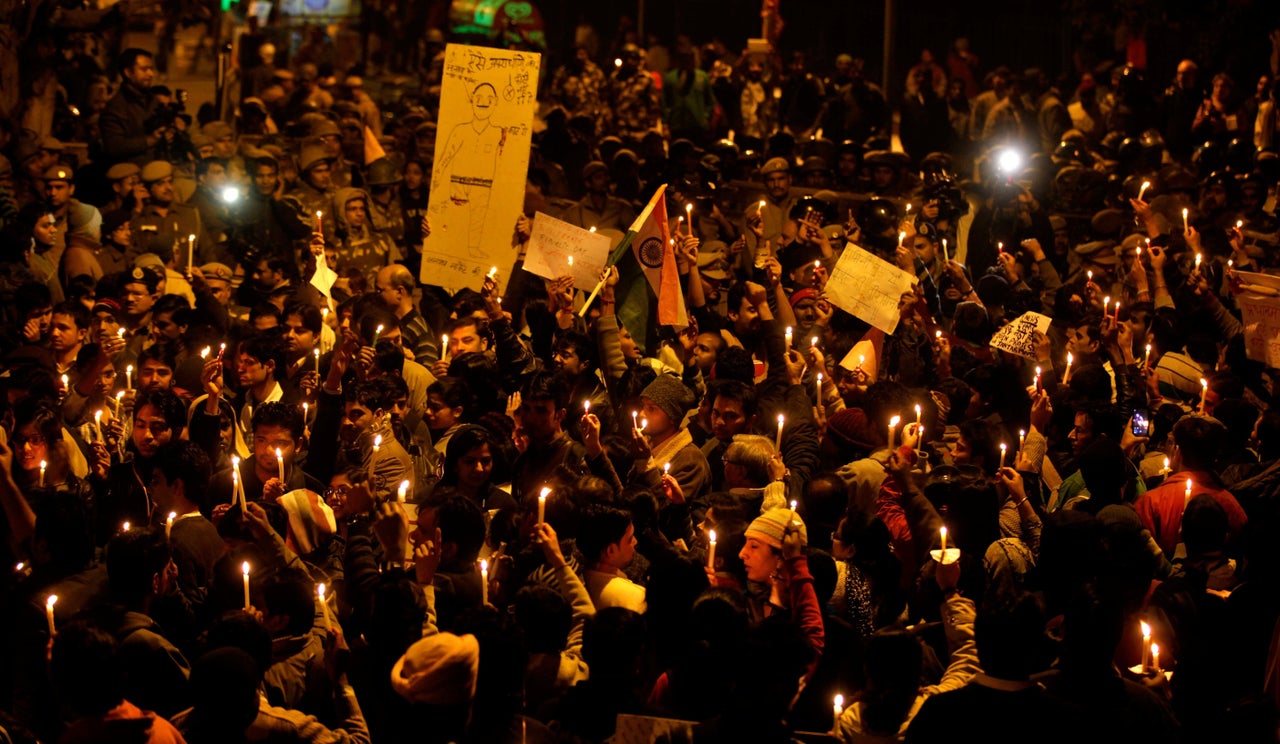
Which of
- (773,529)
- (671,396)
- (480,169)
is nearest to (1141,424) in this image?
(671,396)

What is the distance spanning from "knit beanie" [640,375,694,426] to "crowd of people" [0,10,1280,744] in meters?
0.05

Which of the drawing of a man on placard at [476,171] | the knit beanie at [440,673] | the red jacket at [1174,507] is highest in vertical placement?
the drawing of a man on placard at [476,171]

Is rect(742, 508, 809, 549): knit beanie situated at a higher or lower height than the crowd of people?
higher

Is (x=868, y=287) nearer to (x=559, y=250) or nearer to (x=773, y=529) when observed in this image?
(x=559, y=250)

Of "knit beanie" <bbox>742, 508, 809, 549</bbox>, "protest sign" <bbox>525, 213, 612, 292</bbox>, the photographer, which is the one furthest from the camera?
the photographer

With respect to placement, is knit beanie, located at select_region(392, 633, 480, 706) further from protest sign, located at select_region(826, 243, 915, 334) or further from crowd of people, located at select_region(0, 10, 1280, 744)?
protest sign, located at select_region(826, 243, 915, 334)

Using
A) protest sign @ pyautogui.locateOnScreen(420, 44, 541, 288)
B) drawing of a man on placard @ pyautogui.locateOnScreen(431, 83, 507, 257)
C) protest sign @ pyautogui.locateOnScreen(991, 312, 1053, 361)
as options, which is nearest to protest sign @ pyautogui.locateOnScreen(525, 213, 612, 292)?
protest sign @ pyautogui.locateOnScreen(420, 44, 541, 288)

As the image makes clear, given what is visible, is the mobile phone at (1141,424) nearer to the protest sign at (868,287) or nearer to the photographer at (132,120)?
the protest sign at (868,287)

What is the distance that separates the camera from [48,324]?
978cm

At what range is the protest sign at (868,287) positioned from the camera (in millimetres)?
9820

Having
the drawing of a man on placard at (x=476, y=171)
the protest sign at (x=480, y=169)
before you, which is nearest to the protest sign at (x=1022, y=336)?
the protest sign at (x=480, y=169)

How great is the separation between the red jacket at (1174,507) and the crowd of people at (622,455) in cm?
3

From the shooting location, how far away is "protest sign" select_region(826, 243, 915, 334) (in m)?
9.82

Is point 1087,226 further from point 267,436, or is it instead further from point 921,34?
point 921,34
